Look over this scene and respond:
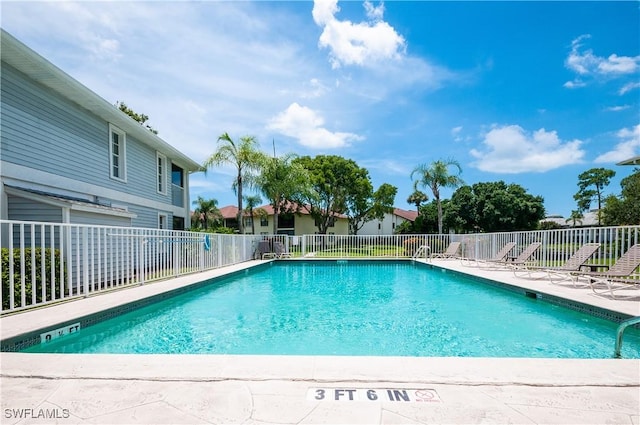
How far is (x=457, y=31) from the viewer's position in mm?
10008

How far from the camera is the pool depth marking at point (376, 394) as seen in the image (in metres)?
2.13

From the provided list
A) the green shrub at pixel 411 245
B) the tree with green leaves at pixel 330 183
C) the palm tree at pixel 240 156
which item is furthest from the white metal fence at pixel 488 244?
the tree with green leaves at pixel 330 183

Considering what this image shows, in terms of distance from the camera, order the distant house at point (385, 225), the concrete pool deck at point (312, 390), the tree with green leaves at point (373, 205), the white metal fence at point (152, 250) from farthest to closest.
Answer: the distant house at point (385, 225) < the tree with green leaves at point (373, 205) < the white metal fence at point (152, 250) < the concrete pool deck at point (312, 390)

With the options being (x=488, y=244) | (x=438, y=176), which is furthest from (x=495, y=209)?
(x=488, y=244)

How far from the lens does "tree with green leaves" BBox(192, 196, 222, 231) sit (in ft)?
117

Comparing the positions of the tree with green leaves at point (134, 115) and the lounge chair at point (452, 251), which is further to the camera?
the tree with green leaves at point (134, 115)

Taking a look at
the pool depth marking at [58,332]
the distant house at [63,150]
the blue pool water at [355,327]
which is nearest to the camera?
the pool depth marking at [58,332]

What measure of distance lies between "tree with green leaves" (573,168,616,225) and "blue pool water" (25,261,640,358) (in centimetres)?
5372

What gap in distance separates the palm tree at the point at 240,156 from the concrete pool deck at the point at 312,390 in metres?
14.1

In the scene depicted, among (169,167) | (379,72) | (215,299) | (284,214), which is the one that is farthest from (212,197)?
(215,299)

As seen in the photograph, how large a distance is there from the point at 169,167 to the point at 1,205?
8512 mm

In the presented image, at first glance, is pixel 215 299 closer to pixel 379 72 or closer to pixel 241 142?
pixel 379 72

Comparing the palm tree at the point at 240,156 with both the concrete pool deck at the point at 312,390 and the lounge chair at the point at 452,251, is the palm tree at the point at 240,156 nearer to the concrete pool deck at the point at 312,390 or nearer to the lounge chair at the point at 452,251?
the lounge chair at the point at 452,251

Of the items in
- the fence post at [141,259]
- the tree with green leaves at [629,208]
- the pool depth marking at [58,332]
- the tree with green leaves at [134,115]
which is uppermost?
the tree with green leaves at [134,115]
